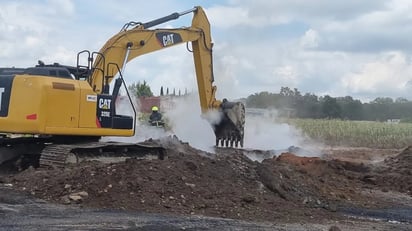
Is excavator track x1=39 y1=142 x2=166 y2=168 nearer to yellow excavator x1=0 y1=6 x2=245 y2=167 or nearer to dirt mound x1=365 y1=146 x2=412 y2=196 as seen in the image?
yellow excavator x1=0 y1=6 x2=245 y2=167

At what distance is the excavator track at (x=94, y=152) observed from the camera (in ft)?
44.3

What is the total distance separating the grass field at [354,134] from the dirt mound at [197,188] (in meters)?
22.8

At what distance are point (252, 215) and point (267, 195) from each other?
172 cm

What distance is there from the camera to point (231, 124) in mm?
19594

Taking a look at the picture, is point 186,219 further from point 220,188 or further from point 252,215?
point 220,188

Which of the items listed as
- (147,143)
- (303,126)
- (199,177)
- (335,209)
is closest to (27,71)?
(147,143)

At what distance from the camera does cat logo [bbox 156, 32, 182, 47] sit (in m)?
17.3

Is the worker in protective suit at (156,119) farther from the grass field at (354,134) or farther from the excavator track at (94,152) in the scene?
the grass field at (354,134)

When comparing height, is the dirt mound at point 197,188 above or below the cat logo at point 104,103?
below

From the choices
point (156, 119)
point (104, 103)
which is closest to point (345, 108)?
point (156, 119)

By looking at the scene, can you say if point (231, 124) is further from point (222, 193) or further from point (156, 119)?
point (222, 193)

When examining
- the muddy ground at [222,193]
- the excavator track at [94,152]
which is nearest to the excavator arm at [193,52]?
the excavator track at [94,152]

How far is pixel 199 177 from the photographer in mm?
12281

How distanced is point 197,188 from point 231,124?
819 cm
